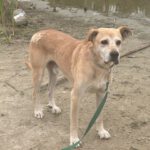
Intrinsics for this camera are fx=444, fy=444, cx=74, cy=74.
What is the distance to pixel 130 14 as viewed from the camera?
1323 centimetres

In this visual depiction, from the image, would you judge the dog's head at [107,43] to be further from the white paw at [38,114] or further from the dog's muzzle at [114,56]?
the white paw at [38,114]

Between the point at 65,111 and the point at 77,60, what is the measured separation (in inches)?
48.4

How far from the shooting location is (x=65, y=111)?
21.1 ft

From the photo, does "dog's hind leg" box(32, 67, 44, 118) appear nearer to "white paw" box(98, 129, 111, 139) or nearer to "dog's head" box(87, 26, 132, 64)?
"white paw" box(98, 129, 111, 139)

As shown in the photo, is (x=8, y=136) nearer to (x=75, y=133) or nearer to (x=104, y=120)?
(x=75, y=133)

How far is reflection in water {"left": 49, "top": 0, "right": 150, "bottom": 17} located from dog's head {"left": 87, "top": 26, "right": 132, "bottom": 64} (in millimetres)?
8170

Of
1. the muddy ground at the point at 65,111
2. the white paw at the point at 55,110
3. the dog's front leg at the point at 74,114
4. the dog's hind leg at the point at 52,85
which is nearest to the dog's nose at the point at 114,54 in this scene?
the dog's front leg at the point at 74,114

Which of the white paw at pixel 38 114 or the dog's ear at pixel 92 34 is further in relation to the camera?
the white paw at pixel 38 114

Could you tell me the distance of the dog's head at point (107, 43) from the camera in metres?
4.82

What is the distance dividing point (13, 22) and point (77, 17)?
9.31 feet

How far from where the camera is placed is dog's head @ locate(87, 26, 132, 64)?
15.8ft

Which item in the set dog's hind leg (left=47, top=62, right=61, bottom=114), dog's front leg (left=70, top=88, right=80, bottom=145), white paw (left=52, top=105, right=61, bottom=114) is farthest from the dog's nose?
white paw (left=52, top=105, right=61, bottom=114)

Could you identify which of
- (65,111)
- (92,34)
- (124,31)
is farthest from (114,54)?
(65,111)

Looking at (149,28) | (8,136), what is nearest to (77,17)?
(149,28)
